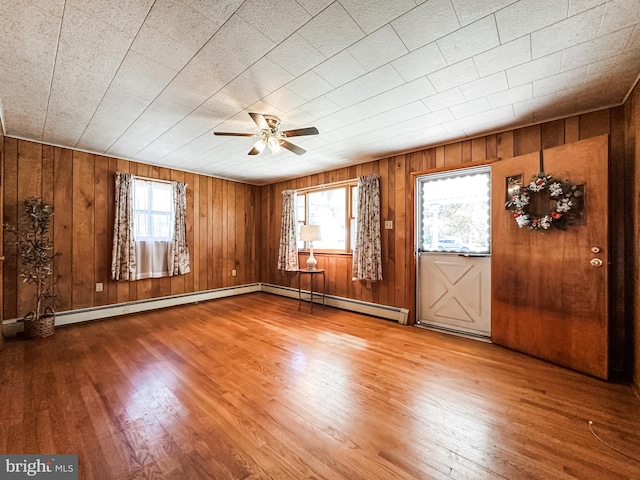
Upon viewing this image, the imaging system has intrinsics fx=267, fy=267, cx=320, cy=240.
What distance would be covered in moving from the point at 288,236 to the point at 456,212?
10.2ft

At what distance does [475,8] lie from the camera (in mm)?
1477

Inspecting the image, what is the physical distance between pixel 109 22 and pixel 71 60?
624 millimetres

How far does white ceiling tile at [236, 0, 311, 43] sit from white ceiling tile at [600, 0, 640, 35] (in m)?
1.66

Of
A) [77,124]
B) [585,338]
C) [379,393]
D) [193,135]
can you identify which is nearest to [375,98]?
[193,135]

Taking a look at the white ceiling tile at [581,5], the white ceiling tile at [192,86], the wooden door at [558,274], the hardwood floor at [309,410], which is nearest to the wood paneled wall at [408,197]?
the wooden door at [558,274]

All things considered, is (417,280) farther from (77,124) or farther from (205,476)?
(77,124)

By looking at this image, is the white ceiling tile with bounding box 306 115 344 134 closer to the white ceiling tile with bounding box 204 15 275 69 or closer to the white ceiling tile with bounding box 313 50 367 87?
the white ceiling tile with bounding box 313 50 367 87

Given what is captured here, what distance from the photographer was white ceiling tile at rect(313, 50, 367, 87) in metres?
1.89

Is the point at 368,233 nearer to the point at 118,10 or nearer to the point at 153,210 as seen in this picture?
the point at 118,10

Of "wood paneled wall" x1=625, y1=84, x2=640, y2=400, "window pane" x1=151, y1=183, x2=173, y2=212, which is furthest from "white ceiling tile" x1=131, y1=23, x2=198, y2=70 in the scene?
"wood paneled wall" x1=625, y1=84, x2=640, y2=400

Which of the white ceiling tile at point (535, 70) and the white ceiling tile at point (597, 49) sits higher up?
the white ceiling tile at point (535, 70)

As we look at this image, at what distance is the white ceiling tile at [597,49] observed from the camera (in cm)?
165

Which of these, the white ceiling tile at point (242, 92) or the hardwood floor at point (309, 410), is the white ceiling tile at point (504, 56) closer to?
the white ceiling tile at point (242, 92)

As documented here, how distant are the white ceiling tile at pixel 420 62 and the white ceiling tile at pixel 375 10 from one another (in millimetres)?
365
